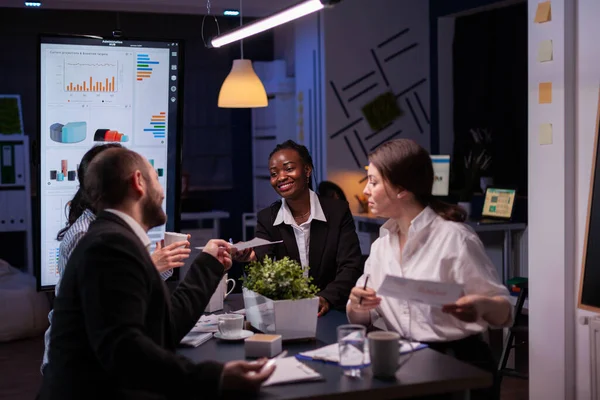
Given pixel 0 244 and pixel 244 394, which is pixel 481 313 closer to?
pixel 244 394

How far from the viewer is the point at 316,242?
3492mm

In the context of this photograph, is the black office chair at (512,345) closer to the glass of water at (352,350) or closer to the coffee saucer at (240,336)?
the coffee saucer at (240,336)

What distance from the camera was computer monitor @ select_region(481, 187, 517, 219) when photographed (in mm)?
6203

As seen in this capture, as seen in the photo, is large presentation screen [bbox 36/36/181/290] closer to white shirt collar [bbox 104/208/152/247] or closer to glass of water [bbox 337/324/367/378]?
white shirt collar [bbox 104/208/152/247]

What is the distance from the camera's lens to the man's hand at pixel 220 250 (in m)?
2.64

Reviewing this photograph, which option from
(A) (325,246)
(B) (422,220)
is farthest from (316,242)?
(B) (422,220)

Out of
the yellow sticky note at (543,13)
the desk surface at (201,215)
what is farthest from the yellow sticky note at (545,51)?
the desk surface at (201,215)

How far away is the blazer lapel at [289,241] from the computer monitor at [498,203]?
317 cm

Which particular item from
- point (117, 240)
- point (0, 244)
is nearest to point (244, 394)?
point (117, 240)

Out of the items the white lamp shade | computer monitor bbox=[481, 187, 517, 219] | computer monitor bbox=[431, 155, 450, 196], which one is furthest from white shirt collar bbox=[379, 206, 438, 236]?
computer monitor bbox=[431, 155, 450, 196]

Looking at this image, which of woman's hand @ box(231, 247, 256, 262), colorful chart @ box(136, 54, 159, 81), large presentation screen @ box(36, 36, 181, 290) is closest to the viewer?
woman's hand @ box(231, 247, 256, 262)

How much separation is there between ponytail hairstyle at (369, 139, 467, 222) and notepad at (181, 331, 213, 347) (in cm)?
84

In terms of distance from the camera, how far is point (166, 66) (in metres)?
4.00

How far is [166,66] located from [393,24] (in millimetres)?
4583
